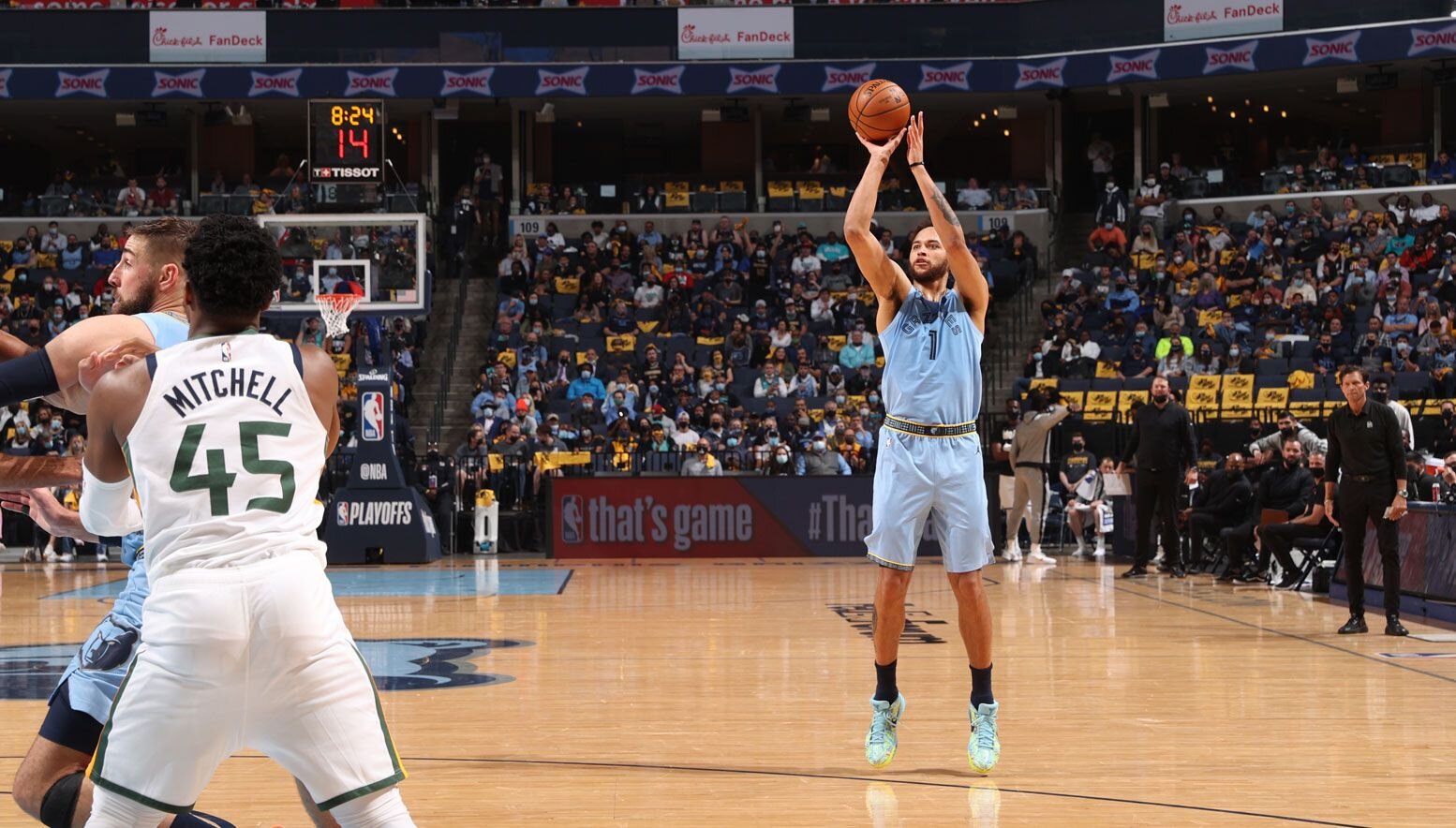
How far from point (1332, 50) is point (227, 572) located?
29232mm

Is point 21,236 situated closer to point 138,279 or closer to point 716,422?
point 716,422

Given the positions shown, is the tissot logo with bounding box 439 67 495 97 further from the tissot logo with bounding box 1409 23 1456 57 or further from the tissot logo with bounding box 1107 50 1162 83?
the tissot logo with bounding box 1409 23 1456 57

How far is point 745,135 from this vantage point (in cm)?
3466

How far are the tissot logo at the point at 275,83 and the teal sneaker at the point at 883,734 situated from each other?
26572mm

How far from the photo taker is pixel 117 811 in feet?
11.2

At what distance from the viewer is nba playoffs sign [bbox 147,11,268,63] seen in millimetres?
31109

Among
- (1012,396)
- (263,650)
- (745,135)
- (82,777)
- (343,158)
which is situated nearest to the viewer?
(263,650)

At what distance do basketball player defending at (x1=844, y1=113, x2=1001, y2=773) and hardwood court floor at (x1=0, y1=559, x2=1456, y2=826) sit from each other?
1.30 feet

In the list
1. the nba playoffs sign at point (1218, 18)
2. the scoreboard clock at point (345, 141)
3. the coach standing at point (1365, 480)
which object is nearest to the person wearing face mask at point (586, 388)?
the scoreboard clock at point (345, 141)

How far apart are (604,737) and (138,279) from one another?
3345mm

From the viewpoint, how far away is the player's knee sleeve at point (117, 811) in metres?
3.40

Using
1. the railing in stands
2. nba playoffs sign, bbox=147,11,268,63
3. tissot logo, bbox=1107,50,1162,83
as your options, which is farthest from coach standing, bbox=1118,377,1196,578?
nba playoffs sign, bbox=147,11,268,63

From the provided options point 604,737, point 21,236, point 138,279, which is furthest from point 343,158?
point 138,279

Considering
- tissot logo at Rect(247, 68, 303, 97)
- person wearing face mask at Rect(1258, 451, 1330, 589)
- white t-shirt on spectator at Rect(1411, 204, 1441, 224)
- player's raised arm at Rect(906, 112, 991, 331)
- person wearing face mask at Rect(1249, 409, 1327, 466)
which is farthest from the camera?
tissot logo at Rect(247, 68, 303, 97)
